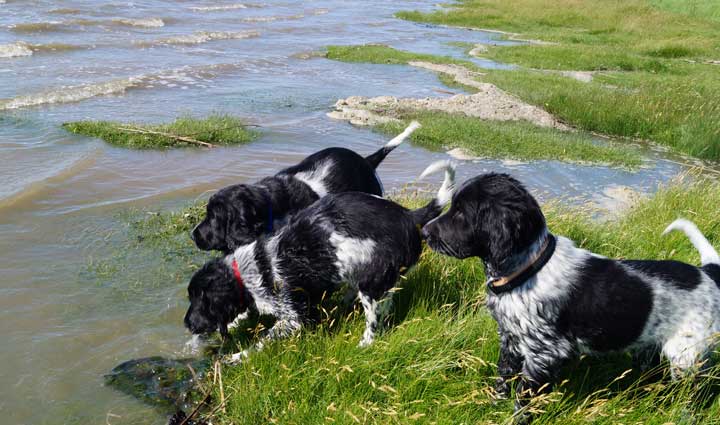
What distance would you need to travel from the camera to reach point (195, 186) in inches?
340

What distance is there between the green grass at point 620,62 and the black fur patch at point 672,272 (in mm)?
9654

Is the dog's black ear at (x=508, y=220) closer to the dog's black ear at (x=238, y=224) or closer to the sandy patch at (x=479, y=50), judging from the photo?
the dog's black ear at (x=238, y=224)

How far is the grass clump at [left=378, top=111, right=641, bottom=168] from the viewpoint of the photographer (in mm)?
11078

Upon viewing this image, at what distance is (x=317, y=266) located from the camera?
4.71 metres

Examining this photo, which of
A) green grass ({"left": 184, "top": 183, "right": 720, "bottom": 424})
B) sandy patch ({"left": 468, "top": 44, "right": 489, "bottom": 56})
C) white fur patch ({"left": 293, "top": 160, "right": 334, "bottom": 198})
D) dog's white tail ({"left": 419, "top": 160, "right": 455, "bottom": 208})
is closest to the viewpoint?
green grass ({"left": 184, "top": 183, "right": 720, "bottom": 424})

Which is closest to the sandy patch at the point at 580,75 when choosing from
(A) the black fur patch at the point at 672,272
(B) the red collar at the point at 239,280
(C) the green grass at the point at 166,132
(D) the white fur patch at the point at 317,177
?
(C) the green grass at the point at 166,132

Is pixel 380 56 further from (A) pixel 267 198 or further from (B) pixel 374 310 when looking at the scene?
(B) pixel 374 310

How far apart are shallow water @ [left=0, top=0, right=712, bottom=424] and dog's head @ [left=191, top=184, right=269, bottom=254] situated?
0.63 metres

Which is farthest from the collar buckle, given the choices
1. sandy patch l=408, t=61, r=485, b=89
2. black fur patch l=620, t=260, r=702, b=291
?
sandy patch l=408, t=61, r=485, b=89

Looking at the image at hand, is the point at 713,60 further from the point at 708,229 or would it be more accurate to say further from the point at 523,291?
the point at 523,291

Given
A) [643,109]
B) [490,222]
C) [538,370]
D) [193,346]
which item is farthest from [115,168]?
[643,109]

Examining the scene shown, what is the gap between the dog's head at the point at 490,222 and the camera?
3559 mm

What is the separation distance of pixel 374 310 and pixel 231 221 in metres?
1.69

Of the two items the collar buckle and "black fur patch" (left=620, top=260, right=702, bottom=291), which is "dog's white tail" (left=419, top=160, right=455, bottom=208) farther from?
"black fur patch" (left=620, top=260, right=702, bottom=291)
